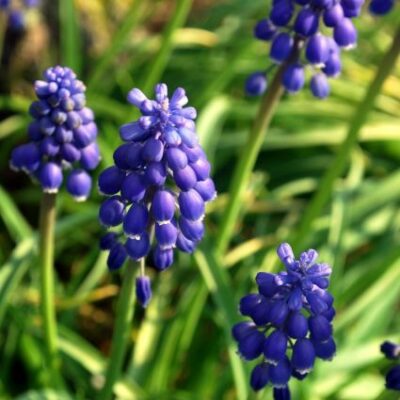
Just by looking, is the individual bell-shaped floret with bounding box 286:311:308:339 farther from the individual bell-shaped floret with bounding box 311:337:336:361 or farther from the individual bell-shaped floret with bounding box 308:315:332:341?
the individual bell-shaped floret with bounding box 311:337:336:361

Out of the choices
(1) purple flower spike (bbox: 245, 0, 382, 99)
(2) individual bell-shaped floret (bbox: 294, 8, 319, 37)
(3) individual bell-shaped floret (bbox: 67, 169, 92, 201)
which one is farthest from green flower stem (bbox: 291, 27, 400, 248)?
(3) individual bell-shaped floret (bbox: 67, 169, 92, 201)

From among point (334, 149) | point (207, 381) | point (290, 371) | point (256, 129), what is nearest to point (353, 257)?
point (334, 149)

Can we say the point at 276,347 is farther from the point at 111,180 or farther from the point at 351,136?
the point at 351,136

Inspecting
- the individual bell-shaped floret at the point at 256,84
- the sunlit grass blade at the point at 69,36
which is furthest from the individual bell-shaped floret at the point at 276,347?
the sunlit grass blade at the point at 69,36

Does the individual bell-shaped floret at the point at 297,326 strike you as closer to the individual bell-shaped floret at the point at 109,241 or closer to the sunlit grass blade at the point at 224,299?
the individual bell-shaped floret at the point at 109,241

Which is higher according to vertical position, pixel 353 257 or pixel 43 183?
pixel 43 183

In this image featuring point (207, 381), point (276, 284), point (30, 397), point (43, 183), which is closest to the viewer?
point (276, 284)

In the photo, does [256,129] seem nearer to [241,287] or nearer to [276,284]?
[241,287]
